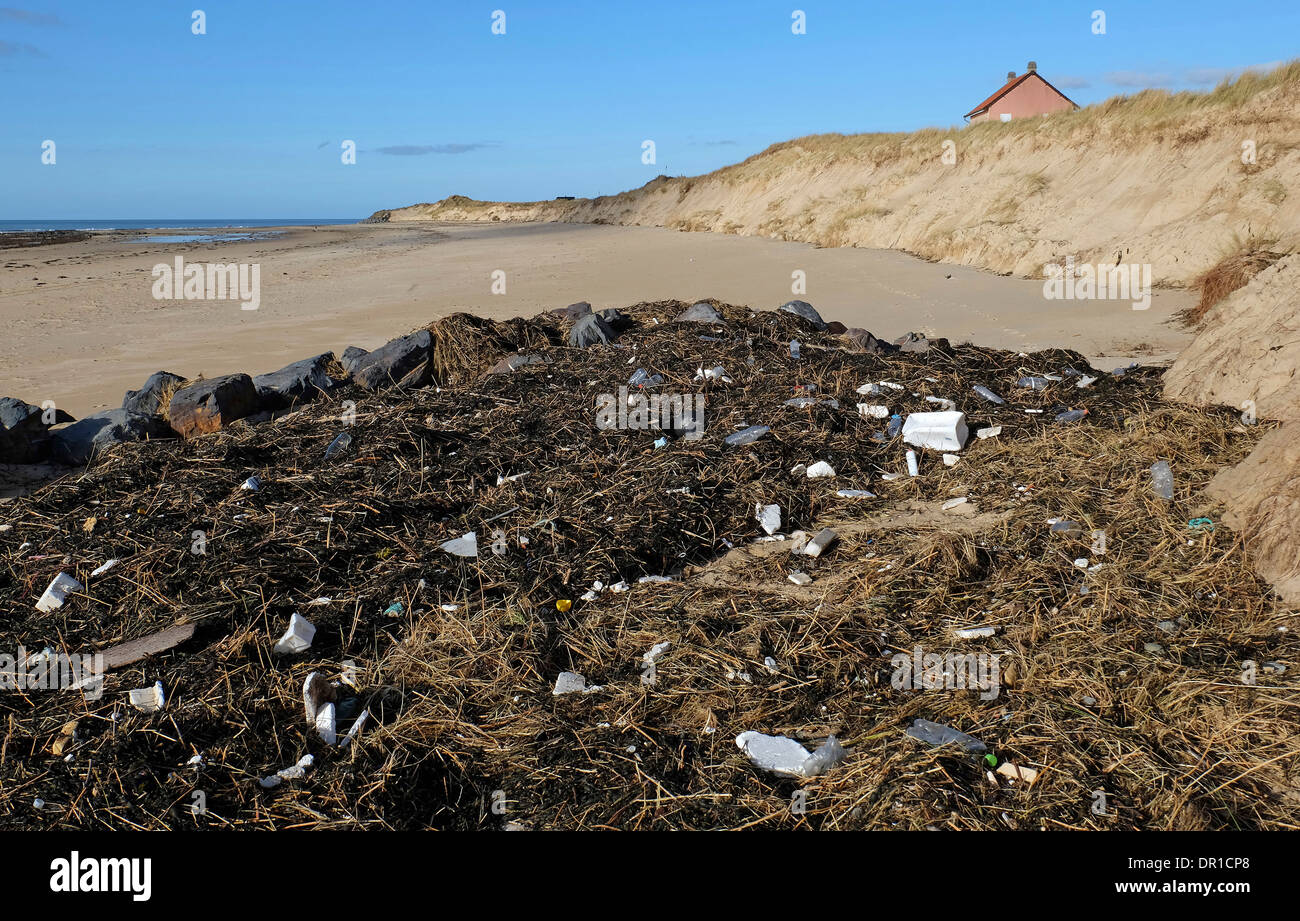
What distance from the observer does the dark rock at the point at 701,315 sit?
8859mm

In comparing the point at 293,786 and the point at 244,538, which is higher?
the point at 244,538

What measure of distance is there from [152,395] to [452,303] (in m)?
6.70

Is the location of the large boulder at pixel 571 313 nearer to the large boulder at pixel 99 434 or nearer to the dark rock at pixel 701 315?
the dark rock at pixel 701 315

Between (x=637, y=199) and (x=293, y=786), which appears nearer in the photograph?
(x=293, y=786)

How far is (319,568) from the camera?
4.14 m

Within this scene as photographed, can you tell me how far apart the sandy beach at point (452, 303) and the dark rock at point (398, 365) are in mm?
2196
